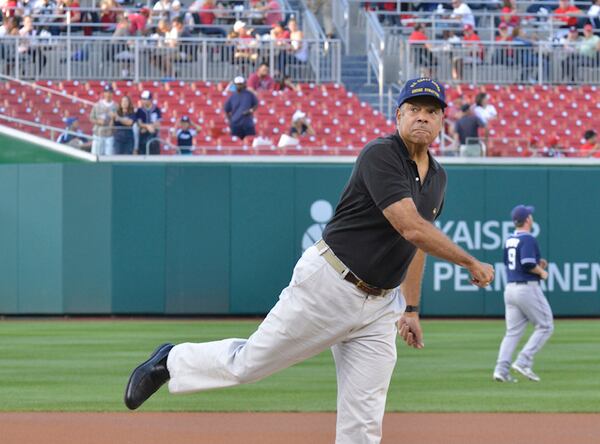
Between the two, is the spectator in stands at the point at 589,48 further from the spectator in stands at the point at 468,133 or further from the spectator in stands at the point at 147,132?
the spectator in stands at the point at 147,132

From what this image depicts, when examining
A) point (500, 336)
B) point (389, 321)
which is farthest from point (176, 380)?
point (500, 336)

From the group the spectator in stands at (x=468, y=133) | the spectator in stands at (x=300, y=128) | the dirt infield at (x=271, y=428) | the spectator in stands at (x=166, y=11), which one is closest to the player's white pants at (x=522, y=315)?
the dirt infield at (x=271, y=428)

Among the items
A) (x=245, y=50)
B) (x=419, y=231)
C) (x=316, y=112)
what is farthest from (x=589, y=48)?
(x=419, y=231)

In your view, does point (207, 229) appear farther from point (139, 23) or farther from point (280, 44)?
point (139, 23)

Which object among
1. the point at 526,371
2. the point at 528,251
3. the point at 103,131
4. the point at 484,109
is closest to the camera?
the point at 528,251

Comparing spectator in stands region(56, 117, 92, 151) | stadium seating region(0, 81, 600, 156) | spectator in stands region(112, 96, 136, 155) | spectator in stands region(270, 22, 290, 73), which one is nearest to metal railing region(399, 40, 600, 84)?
stadium seating region(0, 81, 600, 156)

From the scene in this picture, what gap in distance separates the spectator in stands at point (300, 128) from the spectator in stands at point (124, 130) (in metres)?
3.10

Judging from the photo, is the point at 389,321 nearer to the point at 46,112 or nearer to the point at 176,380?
the point at 176,380

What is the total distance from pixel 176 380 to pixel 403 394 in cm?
591

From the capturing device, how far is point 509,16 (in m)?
28.4

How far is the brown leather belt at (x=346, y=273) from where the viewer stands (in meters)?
6.21

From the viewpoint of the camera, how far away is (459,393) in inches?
486

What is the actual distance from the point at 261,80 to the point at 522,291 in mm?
13319

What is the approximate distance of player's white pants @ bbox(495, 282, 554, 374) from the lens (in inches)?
512
